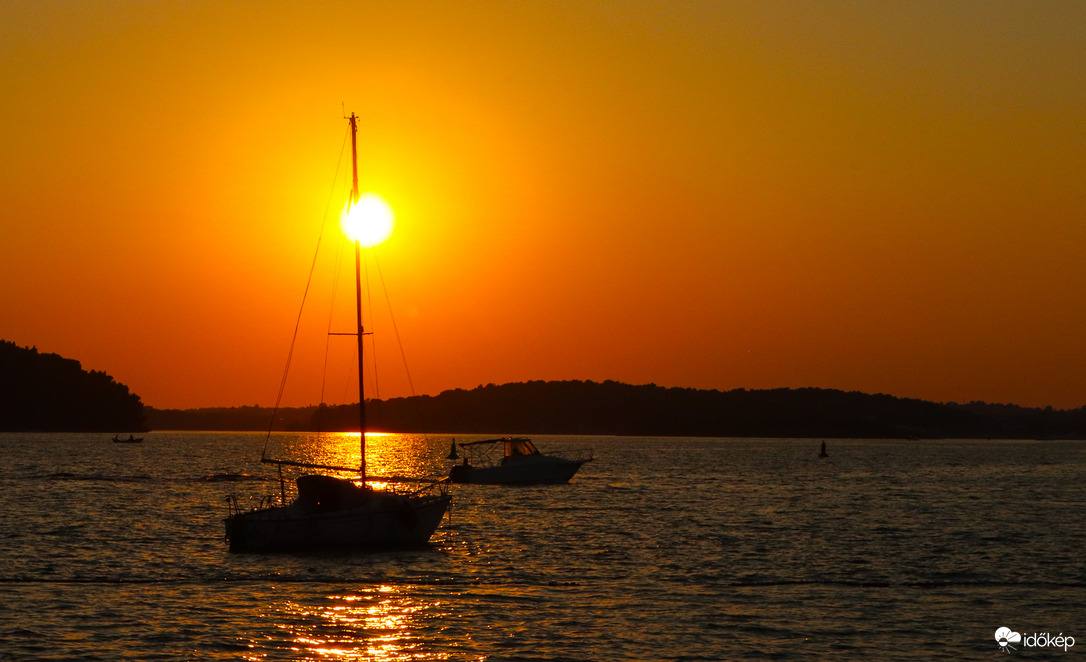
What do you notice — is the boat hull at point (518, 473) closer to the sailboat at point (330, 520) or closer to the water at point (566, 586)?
the water at point (566, 586)

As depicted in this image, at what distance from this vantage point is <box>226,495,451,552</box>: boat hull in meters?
43.9

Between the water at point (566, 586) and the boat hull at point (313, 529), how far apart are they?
1.97 ft

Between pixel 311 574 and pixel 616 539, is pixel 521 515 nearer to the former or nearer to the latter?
pixel 616 539

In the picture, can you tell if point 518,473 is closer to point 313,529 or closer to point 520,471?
point 520,471

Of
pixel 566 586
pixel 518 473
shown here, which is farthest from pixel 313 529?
pixel 518 473

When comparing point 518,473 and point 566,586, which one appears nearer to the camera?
point 566,586

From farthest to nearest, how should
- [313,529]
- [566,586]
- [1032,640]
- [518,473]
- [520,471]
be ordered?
1. [518,473]
2. [520,471]
3. [313,529]
4. [566,586]
5. [1032,640]

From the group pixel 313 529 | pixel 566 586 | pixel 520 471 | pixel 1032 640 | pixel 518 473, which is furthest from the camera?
pixel 518 473

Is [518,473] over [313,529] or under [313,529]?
over

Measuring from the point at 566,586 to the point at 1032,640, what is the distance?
13.9 m

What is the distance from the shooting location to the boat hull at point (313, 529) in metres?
43.9

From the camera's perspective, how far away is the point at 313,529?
4400 centimetres

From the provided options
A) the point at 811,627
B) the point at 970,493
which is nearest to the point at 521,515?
the point at 811,627

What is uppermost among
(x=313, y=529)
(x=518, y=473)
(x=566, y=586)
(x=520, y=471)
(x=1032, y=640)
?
(x=520, y=471)
